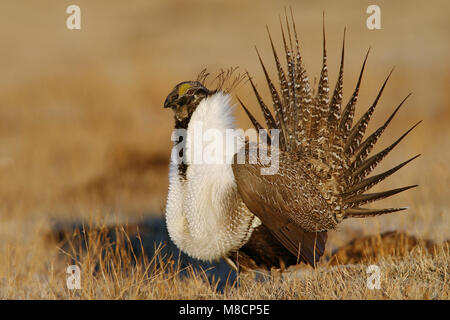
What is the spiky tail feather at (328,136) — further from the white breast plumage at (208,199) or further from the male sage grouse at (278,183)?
the white breast plumage at (208,199)

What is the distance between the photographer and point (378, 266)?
342 cm

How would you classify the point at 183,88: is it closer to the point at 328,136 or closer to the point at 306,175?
the point at 306,175

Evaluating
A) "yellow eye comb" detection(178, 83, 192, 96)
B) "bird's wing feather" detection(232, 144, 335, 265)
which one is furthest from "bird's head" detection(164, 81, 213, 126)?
"bird's wing feather" detection(232, 144, 335, 265)

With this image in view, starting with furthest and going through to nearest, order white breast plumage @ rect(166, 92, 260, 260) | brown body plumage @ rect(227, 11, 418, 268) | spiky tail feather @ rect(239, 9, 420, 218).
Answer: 1. spiky tail feather @ rect(239, 9, 420, 218)
2. brown body plumage @ rect(227, 11, 418, 268)
3. white breast plumage @ rect(166, 92, 260, 260)

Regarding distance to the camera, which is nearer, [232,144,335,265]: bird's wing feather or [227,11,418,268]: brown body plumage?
[232,144,335,265]: bird's wing feather

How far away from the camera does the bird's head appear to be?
3.16 metres

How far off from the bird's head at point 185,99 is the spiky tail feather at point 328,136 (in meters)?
0.47

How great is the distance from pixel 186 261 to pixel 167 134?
153 inches

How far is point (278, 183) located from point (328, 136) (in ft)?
1.85

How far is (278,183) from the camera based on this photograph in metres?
3.23

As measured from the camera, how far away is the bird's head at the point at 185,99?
10.4 ft

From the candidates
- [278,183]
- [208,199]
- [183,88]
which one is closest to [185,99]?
[183,88]

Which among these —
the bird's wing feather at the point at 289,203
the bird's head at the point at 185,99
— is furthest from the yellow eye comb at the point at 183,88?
the bird's wing feather at the point at 289,203

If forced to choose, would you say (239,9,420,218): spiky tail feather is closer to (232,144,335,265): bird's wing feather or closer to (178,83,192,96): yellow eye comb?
(232,144,335,265): bird's wing feather
